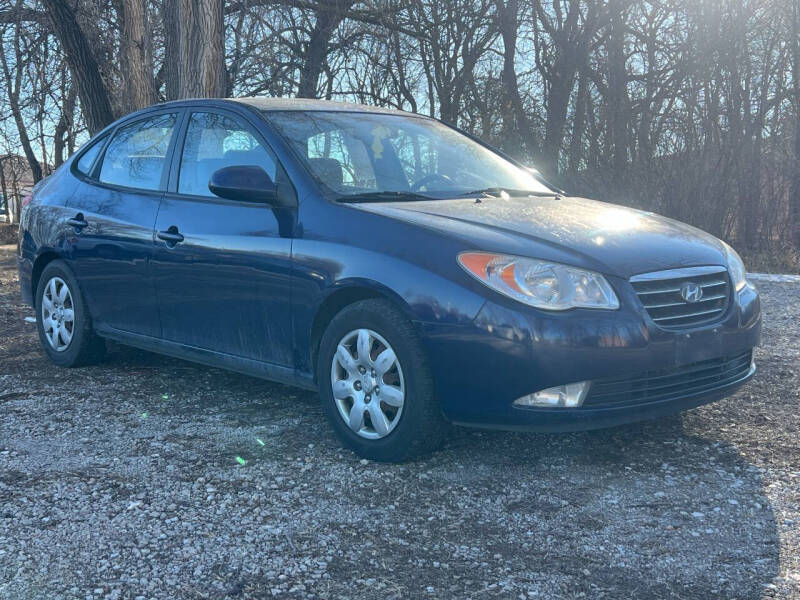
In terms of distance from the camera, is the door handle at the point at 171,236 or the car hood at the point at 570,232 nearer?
the car hood at the point at 570,232

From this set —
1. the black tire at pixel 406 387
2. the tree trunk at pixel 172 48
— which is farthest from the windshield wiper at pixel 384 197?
the tree trunk at pixel 172 48

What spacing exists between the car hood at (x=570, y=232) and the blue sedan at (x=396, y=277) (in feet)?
0.04

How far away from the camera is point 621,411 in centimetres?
381

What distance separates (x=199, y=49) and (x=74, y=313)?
6.16 m

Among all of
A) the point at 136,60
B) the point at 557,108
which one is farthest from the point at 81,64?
the point at 557,108

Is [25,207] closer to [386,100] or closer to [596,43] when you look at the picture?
[596,43]

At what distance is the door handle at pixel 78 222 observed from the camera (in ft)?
19.2

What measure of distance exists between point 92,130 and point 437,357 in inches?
450

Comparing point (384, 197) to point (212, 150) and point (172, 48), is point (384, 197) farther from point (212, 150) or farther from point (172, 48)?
point (172, 48)

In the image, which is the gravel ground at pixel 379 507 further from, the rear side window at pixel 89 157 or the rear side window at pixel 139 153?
the rear side window at pixel 89 157

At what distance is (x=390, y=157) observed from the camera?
16.3 feet

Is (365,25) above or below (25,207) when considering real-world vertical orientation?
above

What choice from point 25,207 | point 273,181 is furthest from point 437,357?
point 25,207

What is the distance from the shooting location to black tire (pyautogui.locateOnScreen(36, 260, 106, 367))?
599 centimetres
